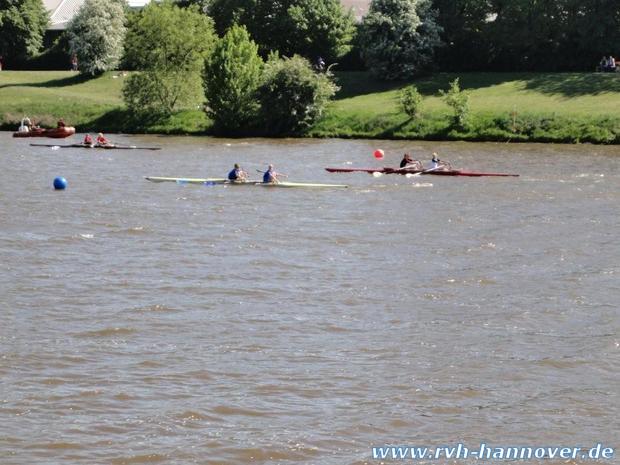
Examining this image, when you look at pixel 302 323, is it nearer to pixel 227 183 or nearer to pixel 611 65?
pixel 227 183

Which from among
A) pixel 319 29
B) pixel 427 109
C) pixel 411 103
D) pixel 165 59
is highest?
pixel 319 29

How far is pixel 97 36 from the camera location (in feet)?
279

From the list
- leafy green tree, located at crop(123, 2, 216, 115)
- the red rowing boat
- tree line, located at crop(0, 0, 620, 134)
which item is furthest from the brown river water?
leafy green tree, located at crop(123, 2, 216, 115)

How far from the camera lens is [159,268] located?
3067 centimetres

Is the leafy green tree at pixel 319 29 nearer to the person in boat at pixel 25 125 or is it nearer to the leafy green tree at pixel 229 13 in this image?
the leafy green tree at pixel 229 13

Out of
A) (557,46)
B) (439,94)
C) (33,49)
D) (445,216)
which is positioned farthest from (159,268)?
(33,49)

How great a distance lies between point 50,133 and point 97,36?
1800 cm

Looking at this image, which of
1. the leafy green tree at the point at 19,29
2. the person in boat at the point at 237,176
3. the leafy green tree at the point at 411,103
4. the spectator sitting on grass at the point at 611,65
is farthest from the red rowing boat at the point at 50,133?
the spectator sitting on grass at the point at 611,65

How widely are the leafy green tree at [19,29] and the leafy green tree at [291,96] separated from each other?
2832 centimetres

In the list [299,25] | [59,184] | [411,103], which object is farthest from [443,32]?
[59,184]

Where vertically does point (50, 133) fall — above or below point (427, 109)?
below

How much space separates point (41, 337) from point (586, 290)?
40.7 feet

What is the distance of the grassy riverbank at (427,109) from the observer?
66688 mm

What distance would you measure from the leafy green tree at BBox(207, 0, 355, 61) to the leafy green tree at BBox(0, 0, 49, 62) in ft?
53.0
